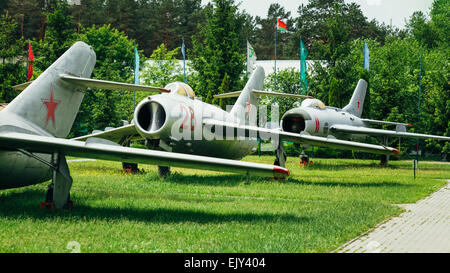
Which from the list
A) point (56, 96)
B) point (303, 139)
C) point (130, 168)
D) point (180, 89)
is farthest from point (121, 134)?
point (56, 96)

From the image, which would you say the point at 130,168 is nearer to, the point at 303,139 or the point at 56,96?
the point at 303,139

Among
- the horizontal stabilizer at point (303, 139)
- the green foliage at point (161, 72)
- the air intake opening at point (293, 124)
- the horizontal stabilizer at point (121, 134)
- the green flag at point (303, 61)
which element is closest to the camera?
the horizontal stabilizer at point (303, 139)

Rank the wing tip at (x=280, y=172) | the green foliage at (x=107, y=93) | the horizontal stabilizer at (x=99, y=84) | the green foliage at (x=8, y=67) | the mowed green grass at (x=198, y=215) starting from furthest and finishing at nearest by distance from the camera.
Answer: the green foliage at (x=107, y=93) < the green foliage at (x=8, y=67) < the horizontal stabilizer at (x=99, y=84) < the wing tip at (x=280, y=172) < the mowed green grass at (x=198, y=215)

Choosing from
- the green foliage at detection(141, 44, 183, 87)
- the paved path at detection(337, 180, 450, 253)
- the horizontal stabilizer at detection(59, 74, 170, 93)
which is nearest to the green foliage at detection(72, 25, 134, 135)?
the green foliage at detection(141, 44, 183, 87)

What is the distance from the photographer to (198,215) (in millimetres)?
9508

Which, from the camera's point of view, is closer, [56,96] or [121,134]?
[56,96]

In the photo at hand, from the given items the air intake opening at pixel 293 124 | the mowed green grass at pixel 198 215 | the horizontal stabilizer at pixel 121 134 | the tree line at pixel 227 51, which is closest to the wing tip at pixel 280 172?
the mowed green grass at pixel 198 215

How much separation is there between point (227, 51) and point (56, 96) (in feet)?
103

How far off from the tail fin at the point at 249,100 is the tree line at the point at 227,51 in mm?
15205

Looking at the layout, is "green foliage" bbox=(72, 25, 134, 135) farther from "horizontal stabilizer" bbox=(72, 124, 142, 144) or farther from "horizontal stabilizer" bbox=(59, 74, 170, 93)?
"horizontal stabilizer" bbox=(59, 74, 170, 93)

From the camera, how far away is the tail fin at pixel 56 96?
1001 centimetres

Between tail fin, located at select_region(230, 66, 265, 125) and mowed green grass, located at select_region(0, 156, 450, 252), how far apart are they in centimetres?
399

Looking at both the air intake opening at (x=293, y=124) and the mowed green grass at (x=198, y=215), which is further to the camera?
the air intake opening at (x=293, y=124)

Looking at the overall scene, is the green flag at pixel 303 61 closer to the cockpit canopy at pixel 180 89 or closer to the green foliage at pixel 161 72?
the green foliage at pixel 161 72
